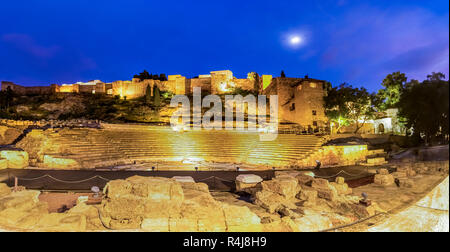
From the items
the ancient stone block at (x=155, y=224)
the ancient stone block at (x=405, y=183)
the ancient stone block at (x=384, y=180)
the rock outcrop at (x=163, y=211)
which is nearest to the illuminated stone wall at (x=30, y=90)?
the rock outcrop at (x=163, y=211)

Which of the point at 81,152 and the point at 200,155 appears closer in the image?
the point at 81,152

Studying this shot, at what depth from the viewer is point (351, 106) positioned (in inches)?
946

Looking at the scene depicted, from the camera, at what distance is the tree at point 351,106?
76.1 ft

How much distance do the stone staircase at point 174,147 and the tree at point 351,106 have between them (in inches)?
398

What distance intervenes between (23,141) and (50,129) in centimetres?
164

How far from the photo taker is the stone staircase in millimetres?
14559

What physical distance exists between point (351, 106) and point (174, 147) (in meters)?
19.9

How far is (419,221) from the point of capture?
3.98m

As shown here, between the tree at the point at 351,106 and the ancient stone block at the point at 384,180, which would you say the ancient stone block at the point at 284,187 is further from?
the tree at the point at 351,106

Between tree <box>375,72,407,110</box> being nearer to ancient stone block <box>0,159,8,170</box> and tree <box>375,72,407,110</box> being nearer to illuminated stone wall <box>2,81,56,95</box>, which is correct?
ancient stone block <box>0,159,8,170</box>

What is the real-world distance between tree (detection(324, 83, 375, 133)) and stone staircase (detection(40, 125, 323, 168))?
10.1 metres

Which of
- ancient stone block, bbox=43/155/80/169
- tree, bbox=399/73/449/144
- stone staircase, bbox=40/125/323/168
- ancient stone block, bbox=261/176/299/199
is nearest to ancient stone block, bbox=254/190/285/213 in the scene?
ancient stone block, bbox=261/176/299/199
